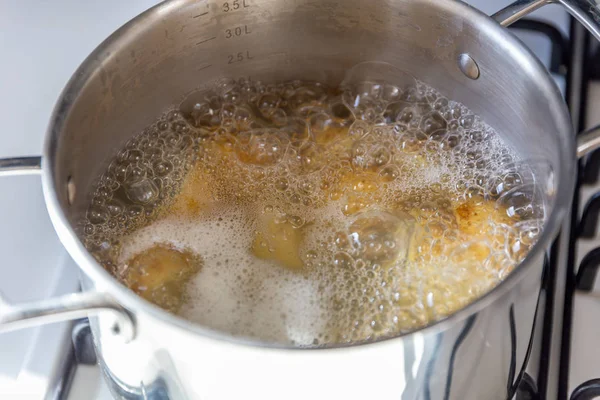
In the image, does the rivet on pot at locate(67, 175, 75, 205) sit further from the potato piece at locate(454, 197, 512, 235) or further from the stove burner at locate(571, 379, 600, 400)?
the stove burner at locate(571, 379, 600, 400)

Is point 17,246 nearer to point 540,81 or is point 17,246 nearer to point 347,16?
point 347,16

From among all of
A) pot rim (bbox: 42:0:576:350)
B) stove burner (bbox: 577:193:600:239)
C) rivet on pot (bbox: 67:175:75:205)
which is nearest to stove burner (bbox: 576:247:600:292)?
stove burner (bbox: 577:193:600:239)

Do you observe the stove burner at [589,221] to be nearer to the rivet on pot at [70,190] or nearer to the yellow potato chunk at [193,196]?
the yellow potato chunk at [193,196]

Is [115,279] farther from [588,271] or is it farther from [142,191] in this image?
[588,271]

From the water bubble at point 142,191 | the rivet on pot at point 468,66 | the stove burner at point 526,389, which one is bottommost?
the stove burner at point 526,389

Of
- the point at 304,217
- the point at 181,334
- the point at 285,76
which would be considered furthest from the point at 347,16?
the point at 181,334

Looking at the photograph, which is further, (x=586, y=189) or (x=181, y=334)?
(x=586, y=189)

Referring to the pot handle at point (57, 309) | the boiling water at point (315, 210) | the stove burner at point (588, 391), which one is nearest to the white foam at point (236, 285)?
the boiling water at point (315, 210)
